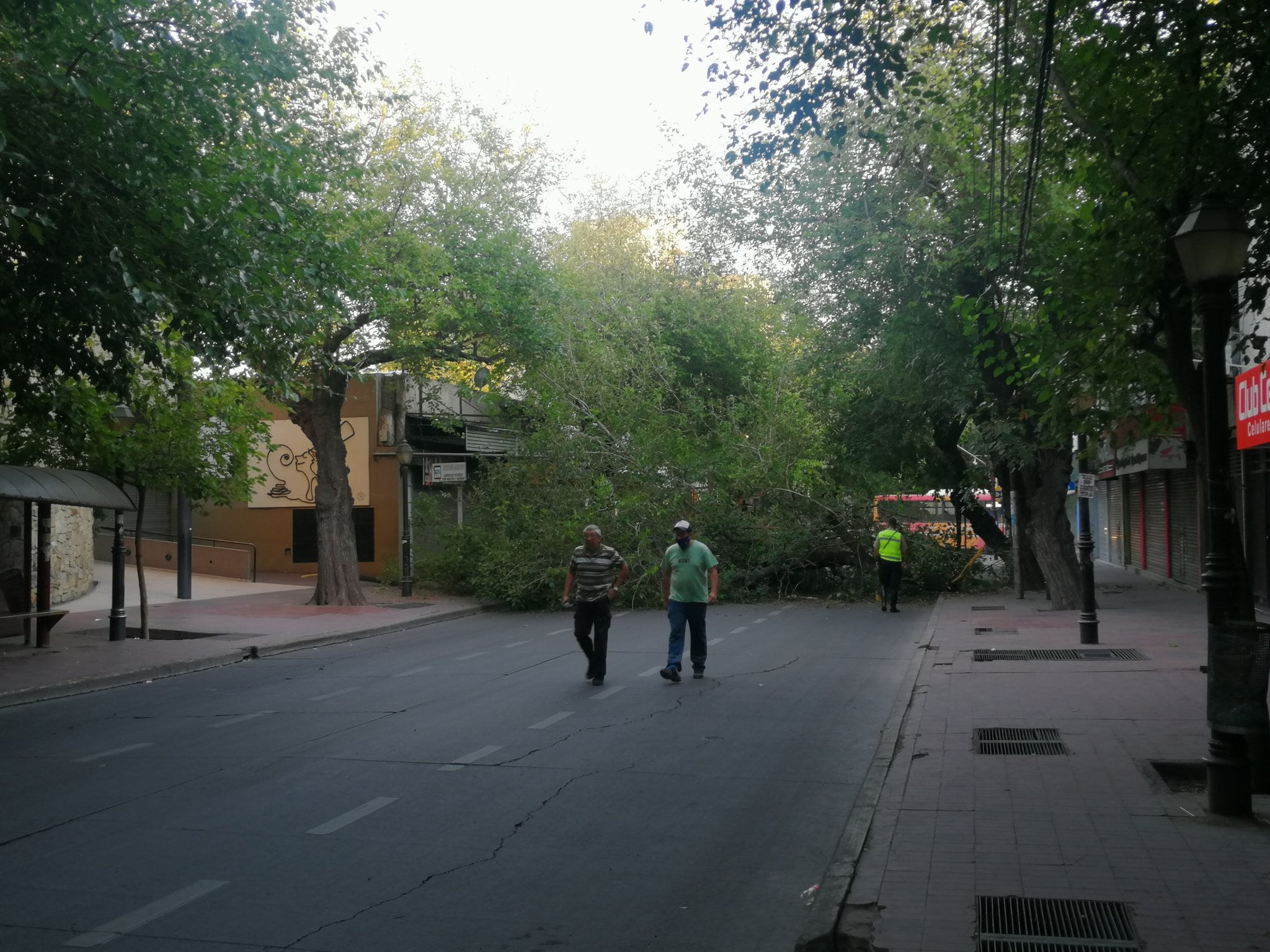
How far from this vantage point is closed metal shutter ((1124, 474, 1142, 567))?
3194cm

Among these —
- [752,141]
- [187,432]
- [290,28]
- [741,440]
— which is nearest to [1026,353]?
[752,141]

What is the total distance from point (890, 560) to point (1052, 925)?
1685 centimetres

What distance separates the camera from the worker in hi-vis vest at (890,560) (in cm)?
2131

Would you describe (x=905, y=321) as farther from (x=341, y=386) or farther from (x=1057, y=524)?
(x=341, y=386)

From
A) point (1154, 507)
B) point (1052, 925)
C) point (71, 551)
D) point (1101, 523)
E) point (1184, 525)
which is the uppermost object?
point (1154, 507)

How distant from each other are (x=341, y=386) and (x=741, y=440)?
8.60m

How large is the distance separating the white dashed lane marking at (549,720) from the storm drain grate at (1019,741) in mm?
3663

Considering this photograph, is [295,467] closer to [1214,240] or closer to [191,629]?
[191,629]

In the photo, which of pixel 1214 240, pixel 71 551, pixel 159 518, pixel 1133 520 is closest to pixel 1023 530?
pixel 1133 520

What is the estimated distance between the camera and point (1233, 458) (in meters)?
19.0

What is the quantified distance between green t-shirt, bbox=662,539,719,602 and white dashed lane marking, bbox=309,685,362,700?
3.73 m

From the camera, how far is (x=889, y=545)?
21.3 metres

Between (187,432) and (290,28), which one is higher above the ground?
(290,28)

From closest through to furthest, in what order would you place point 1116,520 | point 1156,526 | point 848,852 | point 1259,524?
point 848,852
point 1259,524
point 1156,526
point 1116,520
